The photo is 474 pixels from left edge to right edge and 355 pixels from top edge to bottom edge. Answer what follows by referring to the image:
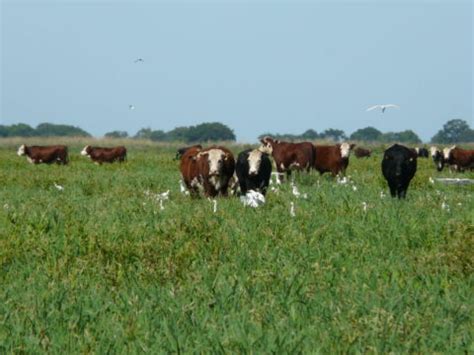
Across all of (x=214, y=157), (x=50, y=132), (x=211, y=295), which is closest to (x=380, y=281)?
(x=211, y=295)

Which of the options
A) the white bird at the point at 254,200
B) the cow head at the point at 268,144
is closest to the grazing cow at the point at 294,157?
the cow head at the point at 268,144

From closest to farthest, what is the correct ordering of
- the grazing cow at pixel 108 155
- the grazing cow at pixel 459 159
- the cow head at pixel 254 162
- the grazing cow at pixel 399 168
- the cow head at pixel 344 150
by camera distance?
the cow head at pixel 254 162 < the grazing cow at pixel 399 168 < the cow head at pixel 344 150 < the grazing cow at pixel 459 159 < the grazing cow at pixel 108 155

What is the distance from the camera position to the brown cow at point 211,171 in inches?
658

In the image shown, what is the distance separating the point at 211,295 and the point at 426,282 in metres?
2.11

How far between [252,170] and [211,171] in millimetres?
923

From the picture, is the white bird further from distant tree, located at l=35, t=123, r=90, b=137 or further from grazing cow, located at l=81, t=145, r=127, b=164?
distant tree, located at l=35, t=123, r=90, b=137

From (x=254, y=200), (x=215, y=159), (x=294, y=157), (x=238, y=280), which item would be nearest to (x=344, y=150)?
(x=294, y=157)

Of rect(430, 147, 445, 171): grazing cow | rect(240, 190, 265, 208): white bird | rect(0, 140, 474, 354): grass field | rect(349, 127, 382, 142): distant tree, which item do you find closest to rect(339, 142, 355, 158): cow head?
rect(430, 147, 445, 171): grazing cow

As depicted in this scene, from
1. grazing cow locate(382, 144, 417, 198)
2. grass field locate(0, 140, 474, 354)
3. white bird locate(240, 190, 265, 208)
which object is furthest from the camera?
grazing cow locate(382, 144, 417, 198)

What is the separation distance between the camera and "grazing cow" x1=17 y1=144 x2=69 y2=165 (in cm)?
4030

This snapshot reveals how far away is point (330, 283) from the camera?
748 centimetres

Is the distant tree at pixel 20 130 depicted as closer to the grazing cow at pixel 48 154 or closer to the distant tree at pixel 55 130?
the distant tree at pixel 55 130

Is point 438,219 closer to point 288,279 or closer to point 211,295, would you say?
point 288,279

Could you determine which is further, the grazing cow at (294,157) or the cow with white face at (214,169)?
the grazing cow at (294,157)
